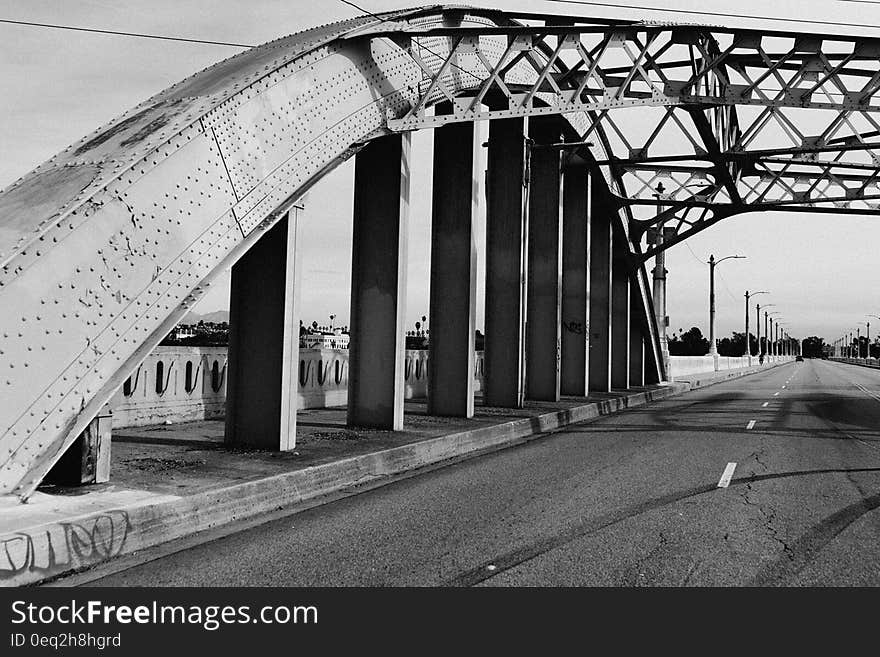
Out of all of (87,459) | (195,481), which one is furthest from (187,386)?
(87,459)

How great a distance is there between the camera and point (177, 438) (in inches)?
416

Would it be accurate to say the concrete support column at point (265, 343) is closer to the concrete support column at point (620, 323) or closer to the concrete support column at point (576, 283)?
the concrete support column at point (576, 283)

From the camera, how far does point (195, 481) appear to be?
7609 millimetres

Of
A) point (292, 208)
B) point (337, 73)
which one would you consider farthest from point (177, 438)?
point (337, 73)

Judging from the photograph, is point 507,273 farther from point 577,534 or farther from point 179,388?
point 577,534

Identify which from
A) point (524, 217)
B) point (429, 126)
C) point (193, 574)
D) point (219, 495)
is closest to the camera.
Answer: point (193, 574)

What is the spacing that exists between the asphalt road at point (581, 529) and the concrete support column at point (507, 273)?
16.2 ft

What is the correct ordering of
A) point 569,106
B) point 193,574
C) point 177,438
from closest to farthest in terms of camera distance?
point 193,574 → point 177,438 → point 569,106

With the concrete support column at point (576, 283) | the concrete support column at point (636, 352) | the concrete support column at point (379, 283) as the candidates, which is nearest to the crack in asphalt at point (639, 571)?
the concrete support column at point (379, 283)

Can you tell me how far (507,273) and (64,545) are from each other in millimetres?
12747

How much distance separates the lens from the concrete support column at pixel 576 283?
23.0 meters

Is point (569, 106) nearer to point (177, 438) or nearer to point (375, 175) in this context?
point (375, 175)
